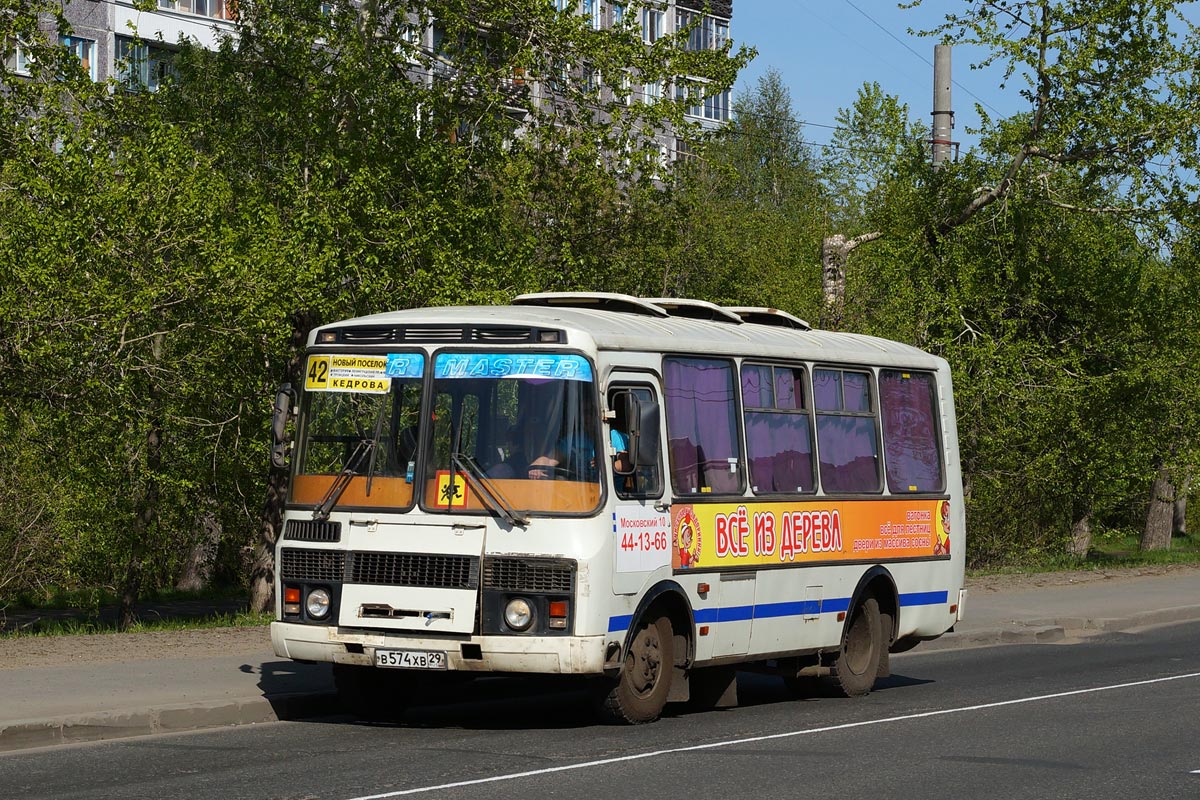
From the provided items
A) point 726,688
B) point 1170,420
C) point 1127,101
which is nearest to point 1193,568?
point 1170,420

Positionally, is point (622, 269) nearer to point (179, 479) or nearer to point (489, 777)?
point (179, 479)

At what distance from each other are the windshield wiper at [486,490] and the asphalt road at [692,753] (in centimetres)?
143

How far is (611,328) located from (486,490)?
1.53 meters

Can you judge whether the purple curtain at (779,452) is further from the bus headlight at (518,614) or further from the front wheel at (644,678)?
the bus headlight at (518,614)

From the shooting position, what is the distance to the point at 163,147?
20156 millimetres

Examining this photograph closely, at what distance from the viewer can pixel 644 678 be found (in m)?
12.4

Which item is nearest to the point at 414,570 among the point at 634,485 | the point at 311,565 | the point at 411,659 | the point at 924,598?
the point at 411,659

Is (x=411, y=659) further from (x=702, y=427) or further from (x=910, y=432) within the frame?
(x=910, y=432)

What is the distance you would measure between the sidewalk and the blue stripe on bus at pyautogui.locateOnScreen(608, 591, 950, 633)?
269 centimetres

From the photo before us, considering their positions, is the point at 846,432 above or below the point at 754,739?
above

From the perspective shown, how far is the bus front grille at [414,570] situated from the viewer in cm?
1166

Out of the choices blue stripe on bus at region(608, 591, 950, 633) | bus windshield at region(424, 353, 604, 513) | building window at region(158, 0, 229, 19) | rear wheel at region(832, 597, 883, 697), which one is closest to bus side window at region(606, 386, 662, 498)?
bus windshield at region(424, 353, 604, 513)

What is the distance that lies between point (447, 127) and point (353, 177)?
105 inches

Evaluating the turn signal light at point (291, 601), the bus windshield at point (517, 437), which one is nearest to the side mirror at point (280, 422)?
the turn signal light at point (291, 601)
